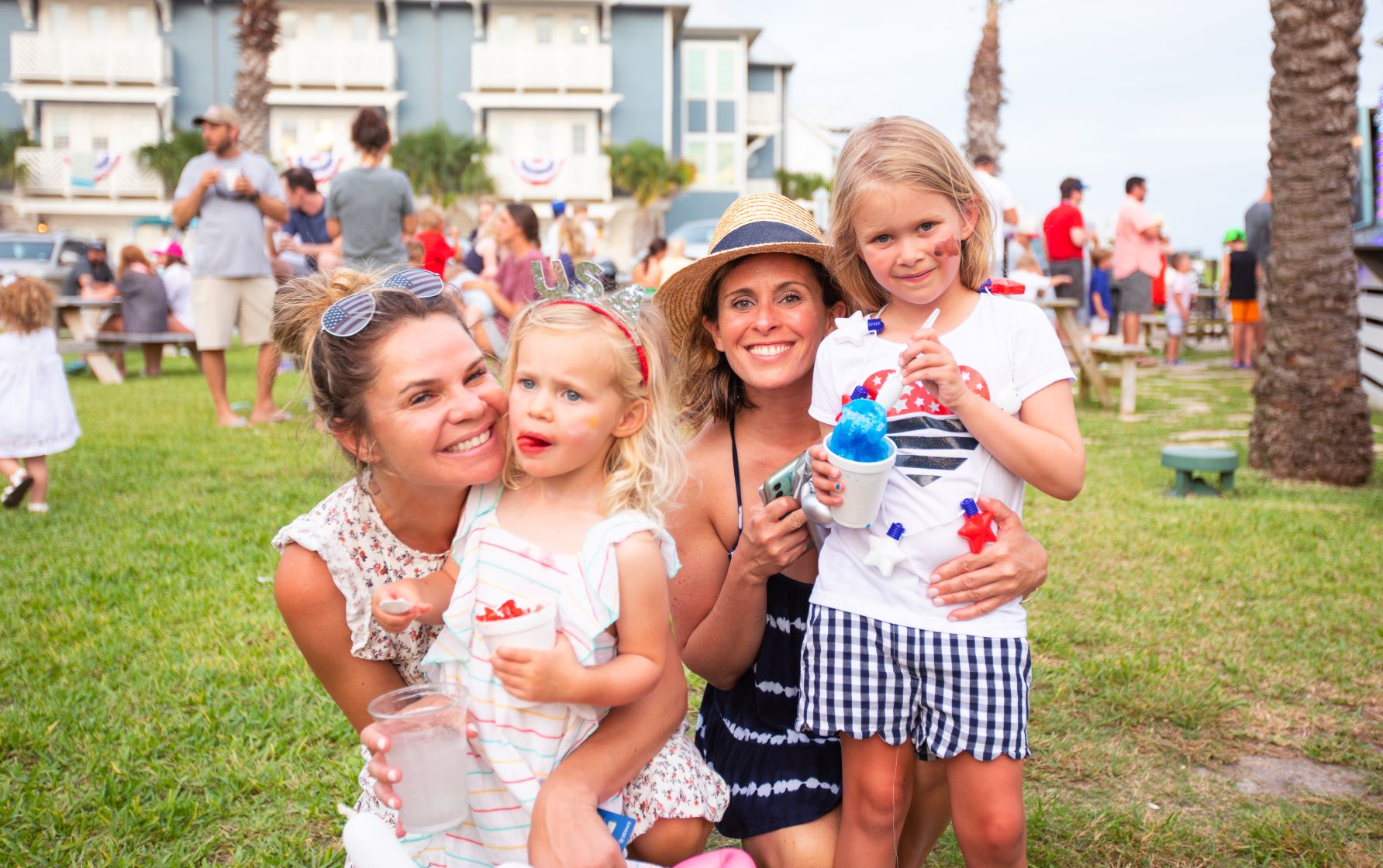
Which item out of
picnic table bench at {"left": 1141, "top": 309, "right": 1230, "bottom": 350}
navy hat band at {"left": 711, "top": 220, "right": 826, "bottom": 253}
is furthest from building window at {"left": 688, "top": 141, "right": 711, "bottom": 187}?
navy hat band at {"left": 711, "top": 220, "right": 826, "bottom": 253}

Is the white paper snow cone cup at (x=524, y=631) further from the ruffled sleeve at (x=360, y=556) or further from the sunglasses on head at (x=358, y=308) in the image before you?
the sunglasses on head at (x=358, y=308)

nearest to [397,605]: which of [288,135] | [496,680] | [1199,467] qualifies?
[496,680]

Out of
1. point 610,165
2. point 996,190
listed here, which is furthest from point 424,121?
point 996,190

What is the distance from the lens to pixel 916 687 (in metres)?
2.29

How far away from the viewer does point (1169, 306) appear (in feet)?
52.9

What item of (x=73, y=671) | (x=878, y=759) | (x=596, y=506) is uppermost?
(x=596, y=506)

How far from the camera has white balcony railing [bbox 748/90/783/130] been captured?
40.7 meters

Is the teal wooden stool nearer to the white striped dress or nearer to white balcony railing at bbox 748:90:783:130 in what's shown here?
the white striped dress

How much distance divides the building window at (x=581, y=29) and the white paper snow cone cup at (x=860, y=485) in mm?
38495

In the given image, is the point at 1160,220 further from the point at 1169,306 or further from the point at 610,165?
the point at 610,165

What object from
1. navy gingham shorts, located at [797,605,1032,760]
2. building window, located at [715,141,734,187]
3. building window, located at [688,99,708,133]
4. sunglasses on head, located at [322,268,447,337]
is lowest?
navy gingham shorts, located at [797,605,1032,760]

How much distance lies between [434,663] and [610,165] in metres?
35.9

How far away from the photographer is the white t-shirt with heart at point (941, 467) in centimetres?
223

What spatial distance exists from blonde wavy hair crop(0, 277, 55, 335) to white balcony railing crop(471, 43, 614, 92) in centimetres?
3232
